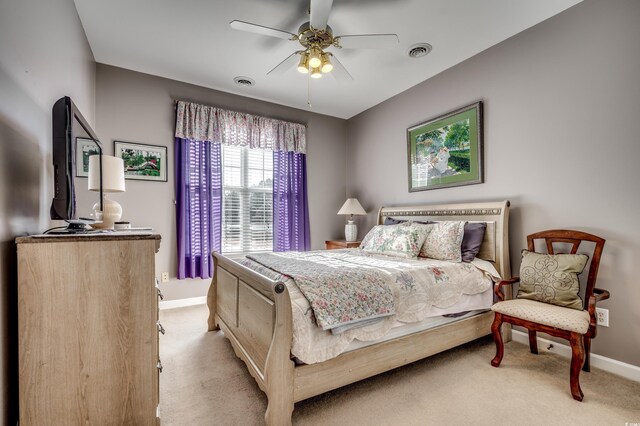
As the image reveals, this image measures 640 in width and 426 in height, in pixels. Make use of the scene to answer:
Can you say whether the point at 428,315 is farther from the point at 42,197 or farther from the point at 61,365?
the point at 42,197

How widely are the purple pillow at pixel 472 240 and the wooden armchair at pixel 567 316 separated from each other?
386mm

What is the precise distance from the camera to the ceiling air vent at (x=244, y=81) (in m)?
3.60

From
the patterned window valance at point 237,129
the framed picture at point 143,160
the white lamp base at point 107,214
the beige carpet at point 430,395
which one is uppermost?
the patterned window valance at point 237,129

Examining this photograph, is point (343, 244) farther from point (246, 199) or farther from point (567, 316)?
point (567, 316)

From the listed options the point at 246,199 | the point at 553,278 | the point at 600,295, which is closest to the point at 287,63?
the point at 246,199

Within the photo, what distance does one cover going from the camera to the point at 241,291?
2.14 metres

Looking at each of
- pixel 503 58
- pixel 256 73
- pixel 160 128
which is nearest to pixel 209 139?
pixel 160 128

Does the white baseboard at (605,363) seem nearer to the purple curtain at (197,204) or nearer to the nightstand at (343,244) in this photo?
the nightstand at (343,244)

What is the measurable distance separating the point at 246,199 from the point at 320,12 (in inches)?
107

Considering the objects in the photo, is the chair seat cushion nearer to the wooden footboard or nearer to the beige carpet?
the beige carpet

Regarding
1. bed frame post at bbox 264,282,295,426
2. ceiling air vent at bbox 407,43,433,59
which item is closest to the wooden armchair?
bed frame post at bbox 264,282,295,426

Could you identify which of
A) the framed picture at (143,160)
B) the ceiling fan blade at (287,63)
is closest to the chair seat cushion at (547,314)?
the ceiling fan blade at (287,63)

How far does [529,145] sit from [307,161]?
292 cm

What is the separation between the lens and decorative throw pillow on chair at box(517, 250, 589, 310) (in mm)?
2078
